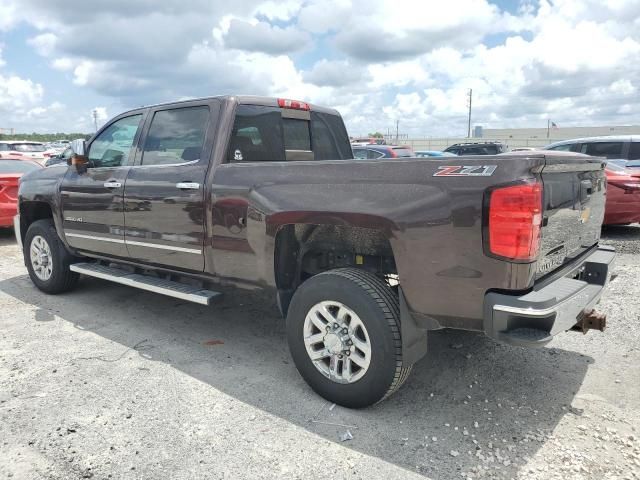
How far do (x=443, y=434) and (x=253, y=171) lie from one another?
6.80ft

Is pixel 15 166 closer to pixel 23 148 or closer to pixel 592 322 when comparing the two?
pixel 592 322

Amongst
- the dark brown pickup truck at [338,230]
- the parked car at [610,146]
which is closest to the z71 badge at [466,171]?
the dark brown pickup truck at [338,230]

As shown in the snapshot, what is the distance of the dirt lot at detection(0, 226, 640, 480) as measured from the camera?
264cm

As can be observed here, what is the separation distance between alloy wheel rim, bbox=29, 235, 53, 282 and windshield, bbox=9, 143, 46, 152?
15732 mm

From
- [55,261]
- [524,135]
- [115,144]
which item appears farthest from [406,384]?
[524,135]

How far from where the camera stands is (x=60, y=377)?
363cm

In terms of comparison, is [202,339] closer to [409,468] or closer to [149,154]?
[149,154]

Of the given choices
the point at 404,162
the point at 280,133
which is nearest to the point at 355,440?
the point at 404,162

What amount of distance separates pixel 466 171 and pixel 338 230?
111 centimetres

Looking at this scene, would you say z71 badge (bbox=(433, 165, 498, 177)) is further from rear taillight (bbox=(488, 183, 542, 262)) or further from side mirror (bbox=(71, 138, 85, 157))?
side mirror (bbox=(71, 138, 85, 157))

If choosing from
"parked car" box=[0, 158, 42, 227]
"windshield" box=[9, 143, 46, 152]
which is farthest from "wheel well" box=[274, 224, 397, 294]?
"windshield" box=[9, 143, 46, 152]

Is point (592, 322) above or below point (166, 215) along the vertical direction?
below

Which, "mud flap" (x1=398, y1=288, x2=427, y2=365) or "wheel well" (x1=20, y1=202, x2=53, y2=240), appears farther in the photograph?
"wheel well" (x1=20, y1=202, x2=53, y2=240)

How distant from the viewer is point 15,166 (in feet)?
30.6
